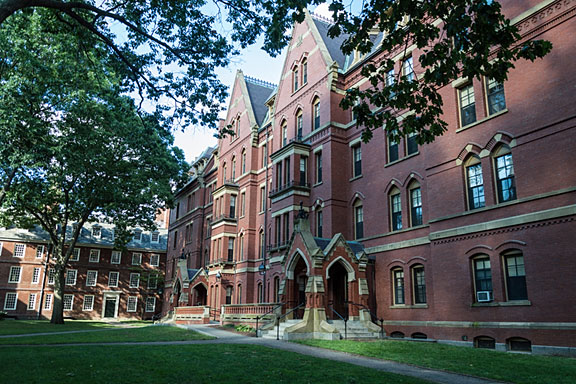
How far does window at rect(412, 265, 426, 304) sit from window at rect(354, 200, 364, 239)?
4.70 m

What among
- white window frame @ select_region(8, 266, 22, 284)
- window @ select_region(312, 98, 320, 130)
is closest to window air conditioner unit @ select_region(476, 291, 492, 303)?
window @ select_region(312, 98, 320, 130)

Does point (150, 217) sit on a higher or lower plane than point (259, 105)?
lower

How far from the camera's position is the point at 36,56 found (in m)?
22.1

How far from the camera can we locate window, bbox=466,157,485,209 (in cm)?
1873

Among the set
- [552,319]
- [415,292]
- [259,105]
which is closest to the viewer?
[552,319]

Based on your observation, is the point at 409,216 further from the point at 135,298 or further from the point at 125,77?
the point at 135,298

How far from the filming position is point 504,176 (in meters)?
17.8

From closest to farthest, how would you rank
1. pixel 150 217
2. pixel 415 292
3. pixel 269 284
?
1. pixel 415 292
2. pixel 269 284
3. pixel 150 217

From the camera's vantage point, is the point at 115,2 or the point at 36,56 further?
the point at 36,56

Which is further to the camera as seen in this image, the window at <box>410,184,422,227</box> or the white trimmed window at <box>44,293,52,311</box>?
the white trimmed window at <box>44,293,52,311</box>

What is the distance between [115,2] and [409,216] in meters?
16.2

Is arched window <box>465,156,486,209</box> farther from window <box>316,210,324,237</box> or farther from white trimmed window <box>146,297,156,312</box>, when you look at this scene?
Result: white trimmed window <box>146,297,156,312</box>

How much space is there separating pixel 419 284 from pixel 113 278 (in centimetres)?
4726

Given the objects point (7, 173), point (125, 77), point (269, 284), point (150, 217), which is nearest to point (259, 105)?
point (150, 217)
